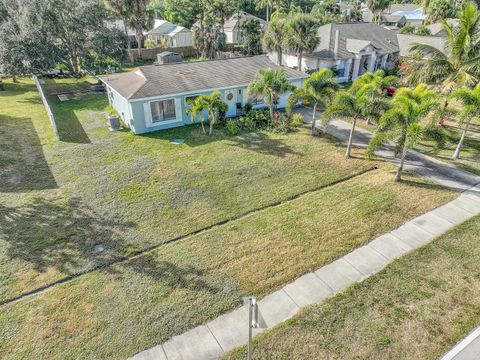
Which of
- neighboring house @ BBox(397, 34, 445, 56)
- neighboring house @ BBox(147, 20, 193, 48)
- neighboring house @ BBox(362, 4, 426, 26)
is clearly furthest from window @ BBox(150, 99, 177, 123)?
neighboring house @ BBox(362, 4, 426, 26)

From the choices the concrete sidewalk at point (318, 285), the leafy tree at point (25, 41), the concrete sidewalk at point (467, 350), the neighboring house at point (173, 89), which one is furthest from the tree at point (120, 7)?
the concrete sidewalk at point (467, 350)

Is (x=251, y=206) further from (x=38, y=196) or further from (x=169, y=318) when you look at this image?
(x=38, y=196)

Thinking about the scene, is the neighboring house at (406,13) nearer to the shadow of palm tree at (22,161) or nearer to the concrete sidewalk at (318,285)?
the concrete sidewalk at (318,285)

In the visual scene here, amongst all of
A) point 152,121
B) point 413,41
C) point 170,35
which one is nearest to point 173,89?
point 152,121

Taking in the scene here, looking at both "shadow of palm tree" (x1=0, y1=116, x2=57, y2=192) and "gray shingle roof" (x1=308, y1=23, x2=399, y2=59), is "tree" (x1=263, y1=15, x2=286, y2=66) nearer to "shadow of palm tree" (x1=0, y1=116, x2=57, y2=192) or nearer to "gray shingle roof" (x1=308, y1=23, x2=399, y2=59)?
"gray shingle roof" (x1=308, y1=23, x2=399, y2=59)

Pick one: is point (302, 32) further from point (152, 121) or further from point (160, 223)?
point (160, 223)

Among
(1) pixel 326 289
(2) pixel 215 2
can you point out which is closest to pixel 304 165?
(1) pixel 326 289
